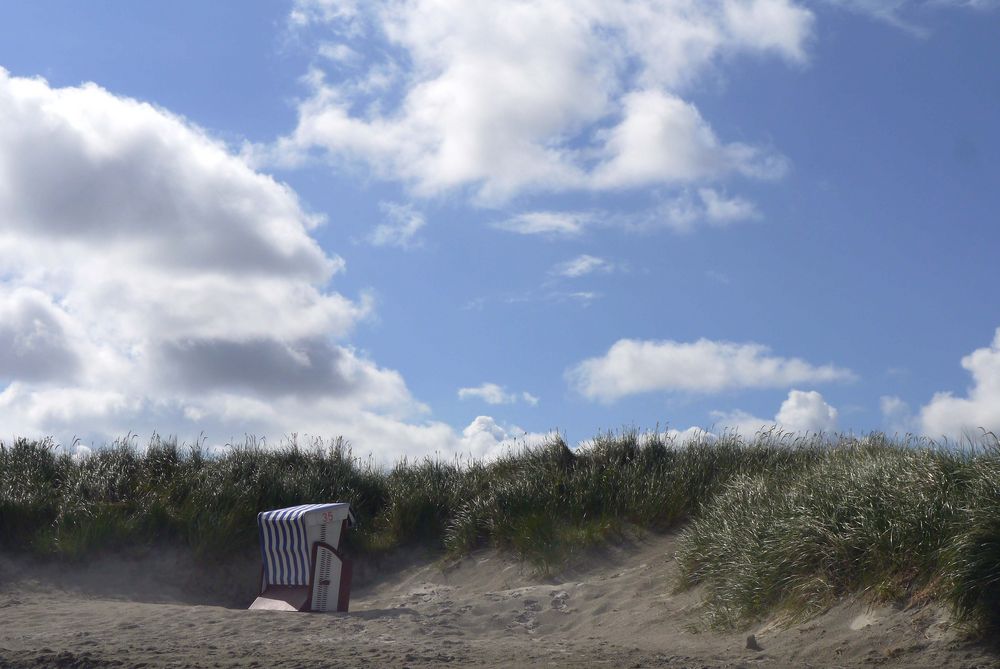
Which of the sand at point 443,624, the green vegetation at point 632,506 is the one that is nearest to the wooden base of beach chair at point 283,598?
the sand at point 443,624

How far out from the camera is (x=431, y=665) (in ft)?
25.2

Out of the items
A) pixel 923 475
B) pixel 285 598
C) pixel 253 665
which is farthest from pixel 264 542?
pixel 923 475

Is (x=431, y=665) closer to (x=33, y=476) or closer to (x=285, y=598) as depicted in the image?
(x=285, y=598)

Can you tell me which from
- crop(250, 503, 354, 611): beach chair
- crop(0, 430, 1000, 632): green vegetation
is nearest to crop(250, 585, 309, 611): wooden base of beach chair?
crop(250, 503, 354, 611): beach chair

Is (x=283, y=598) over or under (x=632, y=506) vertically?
under

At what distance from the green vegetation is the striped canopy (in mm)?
2584

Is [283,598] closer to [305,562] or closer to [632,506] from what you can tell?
[305,562]

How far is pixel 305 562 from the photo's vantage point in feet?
37.4

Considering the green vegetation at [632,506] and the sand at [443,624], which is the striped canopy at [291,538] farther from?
the green vegetation at [632,506]

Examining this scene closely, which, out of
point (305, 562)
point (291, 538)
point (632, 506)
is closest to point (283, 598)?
point (305, 562)

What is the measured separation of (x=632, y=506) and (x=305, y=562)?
475 cm

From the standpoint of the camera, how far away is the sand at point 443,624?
7699 mm

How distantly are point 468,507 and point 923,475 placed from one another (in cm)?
750

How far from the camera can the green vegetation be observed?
7.95 m
